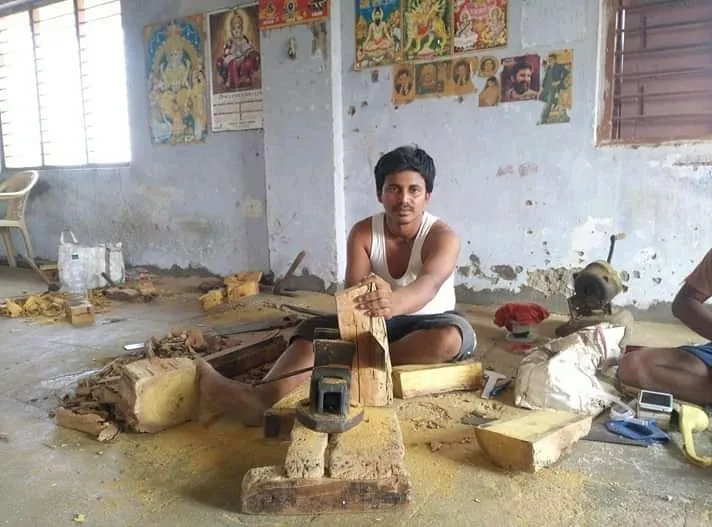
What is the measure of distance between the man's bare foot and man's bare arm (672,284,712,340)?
6.14 ft

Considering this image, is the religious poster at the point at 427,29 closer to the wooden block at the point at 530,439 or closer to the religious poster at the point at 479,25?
the religious poster at the point at 479,25

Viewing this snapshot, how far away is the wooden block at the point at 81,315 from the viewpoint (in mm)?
4285

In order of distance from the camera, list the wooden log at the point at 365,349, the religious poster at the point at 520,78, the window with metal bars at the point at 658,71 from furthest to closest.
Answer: the religious poster at the point at 520,78 → the window with metal bars at the point at 658,71 → the wooden log at the point at 365,349

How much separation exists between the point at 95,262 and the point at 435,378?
4.27 metres

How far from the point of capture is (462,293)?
472 cm

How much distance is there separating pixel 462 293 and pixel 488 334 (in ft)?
3.03

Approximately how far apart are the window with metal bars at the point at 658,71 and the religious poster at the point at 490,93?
756 millimetres

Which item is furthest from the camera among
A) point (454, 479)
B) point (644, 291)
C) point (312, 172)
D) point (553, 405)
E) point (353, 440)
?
point (312, 172)

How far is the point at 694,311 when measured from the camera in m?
2.50

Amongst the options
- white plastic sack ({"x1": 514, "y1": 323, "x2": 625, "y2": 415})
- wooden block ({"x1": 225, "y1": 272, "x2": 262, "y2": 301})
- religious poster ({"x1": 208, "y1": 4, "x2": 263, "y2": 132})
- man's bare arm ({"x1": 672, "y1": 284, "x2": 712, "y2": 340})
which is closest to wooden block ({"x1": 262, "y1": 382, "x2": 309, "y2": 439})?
white plastic sack ({"x1": 514, "y1": 323, "x2": 625, "y2": 415})

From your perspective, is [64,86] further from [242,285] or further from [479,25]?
[479,25]

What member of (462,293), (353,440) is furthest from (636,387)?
(462,293)

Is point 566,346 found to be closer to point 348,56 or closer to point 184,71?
point 348,56

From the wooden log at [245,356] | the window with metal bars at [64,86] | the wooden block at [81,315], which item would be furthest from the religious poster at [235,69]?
the wooden log at [245,356]
